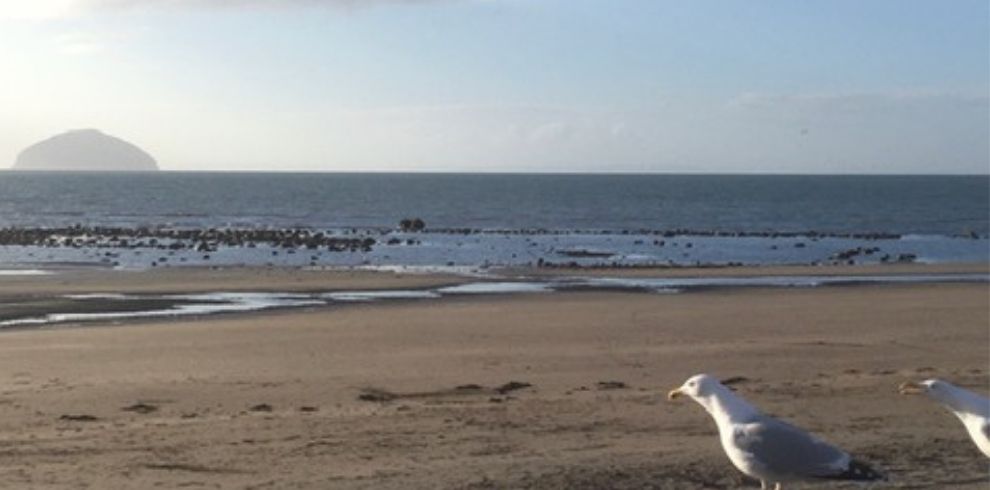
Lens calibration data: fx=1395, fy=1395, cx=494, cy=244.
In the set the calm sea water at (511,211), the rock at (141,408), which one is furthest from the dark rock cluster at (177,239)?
the rock at (141,408)

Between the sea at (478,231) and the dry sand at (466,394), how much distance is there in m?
20.0

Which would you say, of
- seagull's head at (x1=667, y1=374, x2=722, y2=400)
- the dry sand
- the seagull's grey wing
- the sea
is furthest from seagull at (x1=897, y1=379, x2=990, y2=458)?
the sea

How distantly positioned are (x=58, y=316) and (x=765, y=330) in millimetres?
12816

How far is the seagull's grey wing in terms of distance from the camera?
25.2ft

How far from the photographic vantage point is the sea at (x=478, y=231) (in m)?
48.0

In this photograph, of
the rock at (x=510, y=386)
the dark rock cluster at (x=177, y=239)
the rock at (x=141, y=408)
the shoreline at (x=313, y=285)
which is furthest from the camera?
the dark rock cluster at (x=177, y=239)

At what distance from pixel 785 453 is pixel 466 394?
7805 mm

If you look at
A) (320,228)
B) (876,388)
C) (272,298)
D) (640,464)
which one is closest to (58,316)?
(272,298)

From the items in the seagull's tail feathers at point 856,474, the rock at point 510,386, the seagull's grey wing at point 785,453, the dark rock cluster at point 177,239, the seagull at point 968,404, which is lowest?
the dark rock cluster at point 177,239

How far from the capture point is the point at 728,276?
38375mm

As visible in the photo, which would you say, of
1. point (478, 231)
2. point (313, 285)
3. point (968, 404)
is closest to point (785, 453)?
point (968, 404)

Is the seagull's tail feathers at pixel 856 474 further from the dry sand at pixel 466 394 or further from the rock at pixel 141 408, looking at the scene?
the rock at pixel 141 408

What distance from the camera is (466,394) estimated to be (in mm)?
15250

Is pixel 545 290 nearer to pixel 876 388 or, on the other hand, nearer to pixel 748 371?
pixel 748 371
